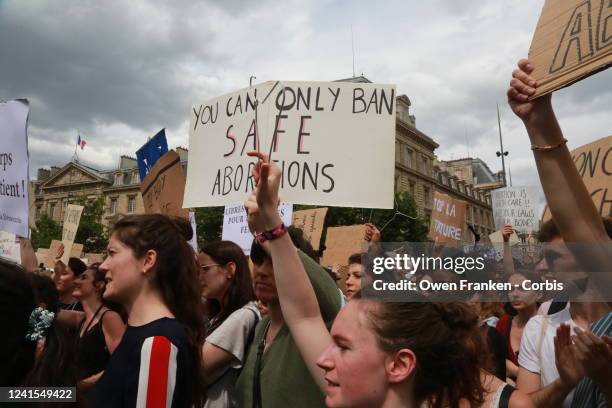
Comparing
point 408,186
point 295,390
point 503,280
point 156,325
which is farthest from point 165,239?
point 408,186

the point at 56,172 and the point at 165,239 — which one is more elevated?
the point at 56,172

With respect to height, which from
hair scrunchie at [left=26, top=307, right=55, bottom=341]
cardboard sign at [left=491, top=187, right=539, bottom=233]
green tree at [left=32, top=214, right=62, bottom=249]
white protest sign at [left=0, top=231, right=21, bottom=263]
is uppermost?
green tree at [left=32, top=214, right=62, bottom=249]

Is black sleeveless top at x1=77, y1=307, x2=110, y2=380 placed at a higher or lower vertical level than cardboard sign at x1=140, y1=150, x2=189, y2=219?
lower

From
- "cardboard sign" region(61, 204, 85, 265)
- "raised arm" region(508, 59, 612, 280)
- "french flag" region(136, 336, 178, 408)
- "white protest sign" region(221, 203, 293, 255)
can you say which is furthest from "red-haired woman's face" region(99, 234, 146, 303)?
"cardboard sign" region(61, 204, 85, 265)

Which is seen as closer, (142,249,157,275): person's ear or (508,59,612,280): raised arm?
(508,59,612,280): raised arm

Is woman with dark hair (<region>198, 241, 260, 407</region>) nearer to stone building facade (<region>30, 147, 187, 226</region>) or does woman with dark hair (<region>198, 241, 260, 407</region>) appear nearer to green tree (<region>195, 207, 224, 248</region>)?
green tree (<region>195, 207, 224, 248</region>)

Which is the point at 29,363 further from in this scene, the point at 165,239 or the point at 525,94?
the point at 525,94

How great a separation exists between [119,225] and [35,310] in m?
0.72

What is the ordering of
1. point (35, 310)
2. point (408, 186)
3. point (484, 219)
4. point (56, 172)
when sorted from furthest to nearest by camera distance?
point (484, 219) → point (56, 172) → point (408, 186) → point (35, 310)

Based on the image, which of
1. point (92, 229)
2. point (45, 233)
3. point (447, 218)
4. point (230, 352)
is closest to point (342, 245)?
point (447, 218)

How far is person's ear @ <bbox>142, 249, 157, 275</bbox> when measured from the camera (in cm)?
236

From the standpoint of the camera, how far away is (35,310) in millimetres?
1817

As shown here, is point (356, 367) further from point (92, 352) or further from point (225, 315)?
point (92, 352)

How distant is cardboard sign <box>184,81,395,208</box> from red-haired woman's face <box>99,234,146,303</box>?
1206 mm
